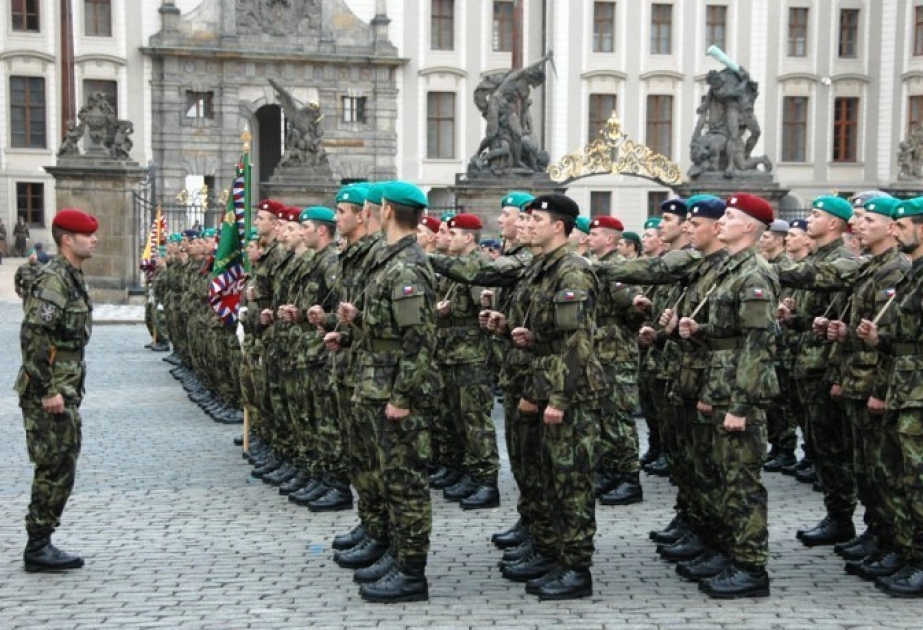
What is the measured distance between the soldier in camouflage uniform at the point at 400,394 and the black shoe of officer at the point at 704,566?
5.33 feet

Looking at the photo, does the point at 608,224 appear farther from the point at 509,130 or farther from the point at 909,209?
the point at 509,130

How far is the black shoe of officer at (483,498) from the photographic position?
31.4 feet

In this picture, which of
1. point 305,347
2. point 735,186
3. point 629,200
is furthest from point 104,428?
point 629,200

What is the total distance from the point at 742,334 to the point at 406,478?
6.88 feet

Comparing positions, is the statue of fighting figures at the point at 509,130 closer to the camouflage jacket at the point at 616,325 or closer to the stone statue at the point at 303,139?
the stone statue at the point at 303,139

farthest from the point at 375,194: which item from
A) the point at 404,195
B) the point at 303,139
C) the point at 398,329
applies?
the point at 303,139

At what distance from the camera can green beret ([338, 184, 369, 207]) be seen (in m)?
8.52

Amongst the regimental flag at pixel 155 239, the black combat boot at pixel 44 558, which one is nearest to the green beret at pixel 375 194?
the black combat boot at pixel 44 558

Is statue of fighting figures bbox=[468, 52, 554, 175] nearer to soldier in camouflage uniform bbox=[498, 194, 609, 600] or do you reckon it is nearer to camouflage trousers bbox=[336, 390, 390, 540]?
camouflage trousers bbox=[336, 390, 390, 540]

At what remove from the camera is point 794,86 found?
162ft

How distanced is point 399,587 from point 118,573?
1.83 meters

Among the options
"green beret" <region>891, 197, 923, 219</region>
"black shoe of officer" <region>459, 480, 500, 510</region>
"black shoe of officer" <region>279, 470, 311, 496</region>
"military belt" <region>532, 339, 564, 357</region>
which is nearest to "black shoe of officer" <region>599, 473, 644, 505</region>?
"black shoe of officer" <region>459, 480, 500, 510</region>

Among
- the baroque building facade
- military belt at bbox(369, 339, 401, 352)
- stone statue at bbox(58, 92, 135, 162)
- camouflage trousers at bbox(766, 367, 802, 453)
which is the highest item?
the baroque building facade

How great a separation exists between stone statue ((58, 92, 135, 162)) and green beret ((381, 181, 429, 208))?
72.3ft
